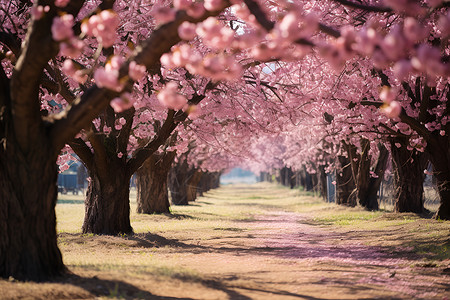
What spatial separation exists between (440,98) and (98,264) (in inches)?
433

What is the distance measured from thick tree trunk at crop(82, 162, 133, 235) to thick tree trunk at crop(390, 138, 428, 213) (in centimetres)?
989

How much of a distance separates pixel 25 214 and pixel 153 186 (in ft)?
53.2

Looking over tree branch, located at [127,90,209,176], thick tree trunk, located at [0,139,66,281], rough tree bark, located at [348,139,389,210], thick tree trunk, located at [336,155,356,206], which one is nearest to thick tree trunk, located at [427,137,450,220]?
tree branch, located at [127,90,209,176]

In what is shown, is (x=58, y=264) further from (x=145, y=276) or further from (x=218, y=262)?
(x=218, y=262)

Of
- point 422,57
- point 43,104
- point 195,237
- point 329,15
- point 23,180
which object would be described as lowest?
point 195,237

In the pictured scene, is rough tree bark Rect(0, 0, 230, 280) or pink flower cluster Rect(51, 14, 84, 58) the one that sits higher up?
pink flower cluster Rect(51, 14, 84, 58)

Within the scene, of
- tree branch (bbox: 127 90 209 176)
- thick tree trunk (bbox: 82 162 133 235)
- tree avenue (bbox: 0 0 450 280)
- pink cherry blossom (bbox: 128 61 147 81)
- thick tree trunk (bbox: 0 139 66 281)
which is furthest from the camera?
thick tree trunk (bbox: 82 162 133 235)

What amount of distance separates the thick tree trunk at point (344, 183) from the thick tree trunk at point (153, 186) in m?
10.1

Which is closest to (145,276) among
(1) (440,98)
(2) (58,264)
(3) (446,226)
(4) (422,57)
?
(2) (58,264)

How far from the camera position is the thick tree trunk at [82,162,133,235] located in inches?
532

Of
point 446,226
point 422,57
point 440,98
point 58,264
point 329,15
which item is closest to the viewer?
point 422,57

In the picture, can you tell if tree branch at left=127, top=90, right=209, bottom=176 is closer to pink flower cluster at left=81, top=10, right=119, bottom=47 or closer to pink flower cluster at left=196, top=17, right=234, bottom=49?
pink flower cluster at left=81, top=10, right=119, bottom=47

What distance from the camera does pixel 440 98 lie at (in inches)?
575

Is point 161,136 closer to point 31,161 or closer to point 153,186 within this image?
point 31,161
